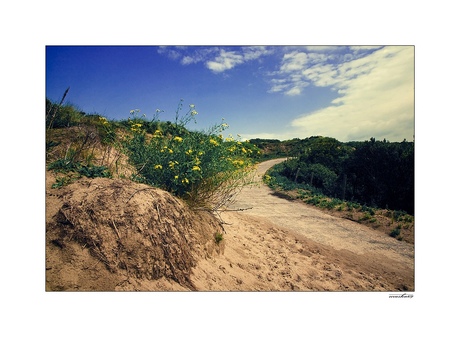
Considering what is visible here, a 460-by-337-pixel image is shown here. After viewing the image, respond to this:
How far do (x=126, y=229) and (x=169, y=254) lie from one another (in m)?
0.53

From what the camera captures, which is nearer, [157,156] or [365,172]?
[157,156]

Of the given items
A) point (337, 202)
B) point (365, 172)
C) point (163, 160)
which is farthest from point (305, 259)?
point (365, 172)

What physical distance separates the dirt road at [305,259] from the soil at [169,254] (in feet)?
0.05

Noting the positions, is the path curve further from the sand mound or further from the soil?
the sand mound

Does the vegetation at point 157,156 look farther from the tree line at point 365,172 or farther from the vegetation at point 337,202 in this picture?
the tree line at point 365,172

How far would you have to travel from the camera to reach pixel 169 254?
117 inches

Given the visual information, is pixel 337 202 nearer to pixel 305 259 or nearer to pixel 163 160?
pixel 305 259

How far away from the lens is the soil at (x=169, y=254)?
2751mm

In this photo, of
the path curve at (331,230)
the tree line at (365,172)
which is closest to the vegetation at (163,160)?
the tree line at (365,172)

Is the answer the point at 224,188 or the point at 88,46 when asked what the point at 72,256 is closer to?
the point at 224,188

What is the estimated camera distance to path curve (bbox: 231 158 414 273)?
468cm

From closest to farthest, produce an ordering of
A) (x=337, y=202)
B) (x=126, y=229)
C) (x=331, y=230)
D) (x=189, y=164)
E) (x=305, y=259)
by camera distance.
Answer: (x=126, y=229) → (x=189, y=164) → (x=305, y=259) → (x=331, y=230) → (x=337, y=202)

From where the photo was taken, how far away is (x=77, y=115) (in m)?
4.82
